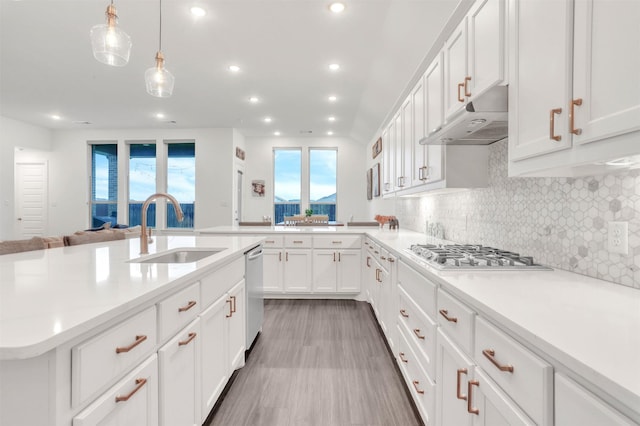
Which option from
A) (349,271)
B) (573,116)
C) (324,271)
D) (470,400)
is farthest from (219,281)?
(349,271)

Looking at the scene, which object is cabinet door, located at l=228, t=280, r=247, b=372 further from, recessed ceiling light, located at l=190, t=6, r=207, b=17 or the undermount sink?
recessed ceiling light, located at l=190, t=6, r=207, b=17

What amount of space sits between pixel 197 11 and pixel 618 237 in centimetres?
358

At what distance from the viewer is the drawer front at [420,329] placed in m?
1.50

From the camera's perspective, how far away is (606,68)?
0.87 m

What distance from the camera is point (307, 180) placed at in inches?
339

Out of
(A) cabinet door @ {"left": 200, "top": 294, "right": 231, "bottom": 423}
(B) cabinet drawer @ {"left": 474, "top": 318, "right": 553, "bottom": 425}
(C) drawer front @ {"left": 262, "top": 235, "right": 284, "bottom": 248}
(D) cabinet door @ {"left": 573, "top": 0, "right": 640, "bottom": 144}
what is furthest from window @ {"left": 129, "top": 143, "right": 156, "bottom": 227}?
(D) cabinet door @ {"left": 573, "top": 0, "right": 640, "bottom": 144}

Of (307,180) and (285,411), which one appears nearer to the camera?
(285,411)

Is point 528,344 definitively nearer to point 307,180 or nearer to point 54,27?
point 54,27

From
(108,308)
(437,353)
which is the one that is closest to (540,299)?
(437,353)

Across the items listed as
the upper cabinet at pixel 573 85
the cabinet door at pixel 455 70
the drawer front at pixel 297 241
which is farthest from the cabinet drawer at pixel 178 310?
the drawer front at pixel 297 241

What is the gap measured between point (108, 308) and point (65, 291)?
286mm

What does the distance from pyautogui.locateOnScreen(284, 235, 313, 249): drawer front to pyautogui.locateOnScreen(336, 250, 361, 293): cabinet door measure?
43 cm

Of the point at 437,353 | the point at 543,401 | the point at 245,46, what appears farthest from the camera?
the point at 245,46

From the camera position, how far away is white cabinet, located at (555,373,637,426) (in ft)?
1.88
